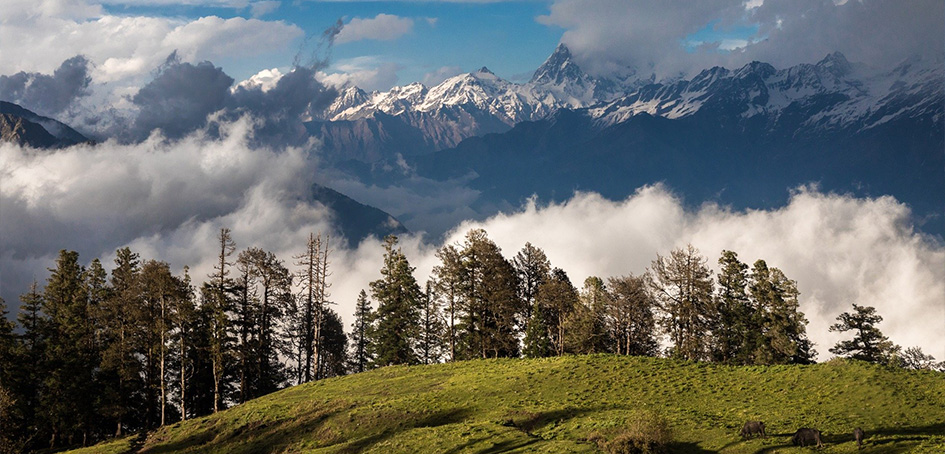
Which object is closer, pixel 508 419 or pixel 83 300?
pixel 508 419

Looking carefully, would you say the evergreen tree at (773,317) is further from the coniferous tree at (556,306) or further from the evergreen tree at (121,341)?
the evergreen tree at (121,341)

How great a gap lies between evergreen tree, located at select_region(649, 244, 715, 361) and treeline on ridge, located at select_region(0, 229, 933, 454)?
0.16m

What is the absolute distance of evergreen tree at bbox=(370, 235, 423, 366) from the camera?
77.9m

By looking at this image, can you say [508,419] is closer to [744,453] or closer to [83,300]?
[744,453]

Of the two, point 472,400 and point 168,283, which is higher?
point 168,283

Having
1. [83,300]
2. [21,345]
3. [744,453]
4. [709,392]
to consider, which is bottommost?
[744,453]

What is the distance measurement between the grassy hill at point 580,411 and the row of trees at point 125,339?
28.0ft

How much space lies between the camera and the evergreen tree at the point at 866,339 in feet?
250

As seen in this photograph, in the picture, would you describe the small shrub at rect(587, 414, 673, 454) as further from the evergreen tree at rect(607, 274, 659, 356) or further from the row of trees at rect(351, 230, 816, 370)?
the evergreen tree at rect(607, 274, 659, 356)

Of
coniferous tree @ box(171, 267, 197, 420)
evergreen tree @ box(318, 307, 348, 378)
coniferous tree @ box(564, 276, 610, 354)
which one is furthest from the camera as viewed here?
evergreen tree @ box(318, 307, 348, 378)

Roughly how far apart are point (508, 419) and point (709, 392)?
16821mm

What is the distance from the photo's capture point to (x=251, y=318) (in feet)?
222

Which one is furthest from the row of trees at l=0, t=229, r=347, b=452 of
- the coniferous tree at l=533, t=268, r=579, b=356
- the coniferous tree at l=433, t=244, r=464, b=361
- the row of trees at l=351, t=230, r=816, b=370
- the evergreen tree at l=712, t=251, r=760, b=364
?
the evergreen tree at l=712, t=251, r=760, b=364

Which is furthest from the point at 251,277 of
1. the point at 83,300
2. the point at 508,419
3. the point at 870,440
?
the point at 870,440
